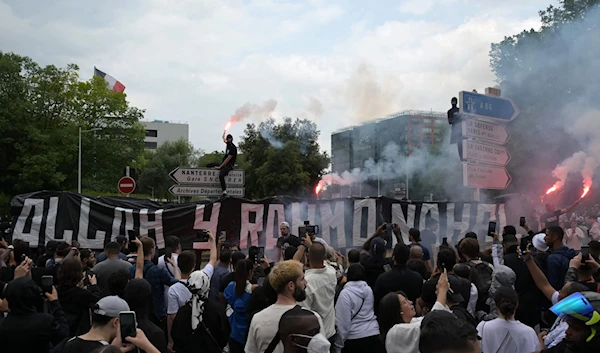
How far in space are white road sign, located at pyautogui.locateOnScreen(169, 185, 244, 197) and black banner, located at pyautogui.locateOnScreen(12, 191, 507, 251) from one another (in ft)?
0.78

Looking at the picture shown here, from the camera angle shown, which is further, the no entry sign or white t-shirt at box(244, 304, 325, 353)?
the no entry sign

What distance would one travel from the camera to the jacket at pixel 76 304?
17.5 feet

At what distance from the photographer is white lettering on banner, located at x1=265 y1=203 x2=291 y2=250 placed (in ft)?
43.7

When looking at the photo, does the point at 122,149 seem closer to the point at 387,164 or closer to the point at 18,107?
the point at 18,107

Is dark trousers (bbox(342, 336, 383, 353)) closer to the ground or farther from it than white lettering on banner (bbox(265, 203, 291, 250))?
closer to the ground

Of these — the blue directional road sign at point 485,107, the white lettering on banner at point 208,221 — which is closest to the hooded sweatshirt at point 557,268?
the blue directional road sign at point 485,107

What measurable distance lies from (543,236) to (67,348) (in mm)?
6341

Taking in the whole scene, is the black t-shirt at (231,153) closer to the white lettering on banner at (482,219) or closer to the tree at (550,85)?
the white lettering on banner at (482,219)

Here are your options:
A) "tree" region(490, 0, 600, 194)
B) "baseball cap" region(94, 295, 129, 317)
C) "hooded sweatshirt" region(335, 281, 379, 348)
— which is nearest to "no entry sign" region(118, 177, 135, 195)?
"hooded sweatshirt" region(335, 281, 379, 348)

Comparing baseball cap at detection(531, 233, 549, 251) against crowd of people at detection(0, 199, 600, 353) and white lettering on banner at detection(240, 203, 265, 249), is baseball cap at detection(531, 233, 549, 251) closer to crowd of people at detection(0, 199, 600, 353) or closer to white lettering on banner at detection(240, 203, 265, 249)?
crowd of people at detection(0, 199, 600, 353)

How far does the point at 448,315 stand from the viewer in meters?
2.84

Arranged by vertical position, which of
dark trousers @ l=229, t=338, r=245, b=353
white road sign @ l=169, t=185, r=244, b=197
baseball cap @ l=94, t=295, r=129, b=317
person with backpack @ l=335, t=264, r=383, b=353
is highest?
white road sign @ l=169, t=185, r=244, b=197

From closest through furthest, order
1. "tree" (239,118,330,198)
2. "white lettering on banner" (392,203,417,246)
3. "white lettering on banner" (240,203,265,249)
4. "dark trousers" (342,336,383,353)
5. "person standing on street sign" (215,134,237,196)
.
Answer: "dark trousers" (342,336,383,353) < "person standing on street sign" (215,134,237,196) < "white lettering on banner" (240,203,265,249) < "white lettering on banner" (392,203,417,246) < "tree" (239,118,330,198)

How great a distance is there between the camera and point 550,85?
2683 cm
